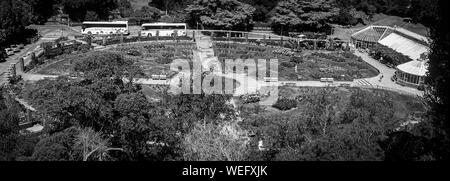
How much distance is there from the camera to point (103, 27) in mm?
73375

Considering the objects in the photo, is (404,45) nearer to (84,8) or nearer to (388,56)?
(388,56)

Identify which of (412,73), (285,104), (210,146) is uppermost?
(412,73)

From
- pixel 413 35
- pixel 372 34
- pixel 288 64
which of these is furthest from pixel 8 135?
pixel 372 34

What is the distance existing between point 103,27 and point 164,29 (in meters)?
8.80

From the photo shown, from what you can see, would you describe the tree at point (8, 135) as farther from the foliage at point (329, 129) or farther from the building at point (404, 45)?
the building at point (404, 45)

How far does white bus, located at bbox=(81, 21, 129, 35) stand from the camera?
239 ft

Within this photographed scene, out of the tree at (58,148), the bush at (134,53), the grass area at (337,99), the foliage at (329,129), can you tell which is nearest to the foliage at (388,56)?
the grass area at (337,99)

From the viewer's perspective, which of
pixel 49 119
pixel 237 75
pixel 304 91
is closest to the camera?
pixel 49 119

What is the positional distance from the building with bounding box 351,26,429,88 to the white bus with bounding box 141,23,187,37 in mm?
23589

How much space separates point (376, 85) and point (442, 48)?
25481 millimetres

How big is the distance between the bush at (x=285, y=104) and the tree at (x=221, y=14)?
2916 cm
